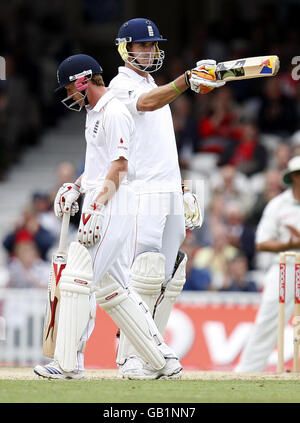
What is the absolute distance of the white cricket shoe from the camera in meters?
7.48

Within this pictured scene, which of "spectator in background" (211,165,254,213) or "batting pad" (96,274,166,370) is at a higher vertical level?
"spectator in background" (211,165,254,213)

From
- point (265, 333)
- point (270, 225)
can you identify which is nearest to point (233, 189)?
point (270, 225)

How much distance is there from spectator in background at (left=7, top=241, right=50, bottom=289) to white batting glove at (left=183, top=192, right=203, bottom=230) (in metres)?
5.15

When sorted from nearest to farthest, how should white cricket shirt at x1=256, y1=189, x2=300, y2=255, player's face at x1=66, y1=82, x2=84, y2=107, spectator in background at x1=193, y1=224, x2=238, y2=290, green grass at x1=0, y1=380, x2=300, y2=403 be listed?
green grass at x1=0, y1=380, x2=300, y2=403, player's face at x1=66, y1=82, x2=84, y2=107, white cricket shirt at x1=256, y1=189, x2=300, y2=255, spectator in background at x1=193, y1=224, x2=238, y2=290

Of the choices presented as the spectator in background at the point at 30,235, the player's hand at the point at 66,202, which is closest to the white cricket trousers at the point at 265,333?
the player's hand at the point at 66,202

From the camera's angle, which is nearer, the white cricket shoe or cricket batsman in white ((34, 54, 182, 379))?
cricket batsman in white ((34, 54, 182, 379))

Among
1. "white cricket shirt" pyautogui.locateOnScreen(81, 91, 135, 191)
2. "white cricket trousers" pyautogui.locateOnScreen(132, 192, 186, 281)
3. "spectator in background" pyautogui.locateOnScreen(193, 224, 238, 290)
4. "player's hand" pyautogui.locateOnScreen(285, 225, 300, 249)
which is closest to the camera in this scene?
"white cricket shirt" pyautogui.locateOnScreen(81, 91, 135, 191)

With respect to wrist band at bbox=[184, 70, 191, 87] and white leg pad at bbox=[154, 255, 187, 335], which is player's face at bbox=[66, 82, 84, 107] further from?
white leg pad at bbox=[154, 255, 187, 335]

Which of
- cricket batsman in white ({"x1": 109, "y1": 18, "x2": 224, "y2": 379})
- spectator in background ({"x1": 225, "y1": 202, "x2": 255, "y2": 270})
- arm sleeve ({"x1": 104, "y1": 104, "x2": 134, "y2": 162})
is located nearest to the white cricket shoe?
cricket batsman in white ({"x1": 109, "y1": 18, "x2": 224, "y2": 379})

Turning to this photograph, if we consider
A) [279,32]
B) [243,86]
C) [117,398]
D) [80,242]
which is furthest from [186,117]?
[117,398]

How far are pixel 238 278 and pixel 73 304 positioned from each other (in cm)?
552

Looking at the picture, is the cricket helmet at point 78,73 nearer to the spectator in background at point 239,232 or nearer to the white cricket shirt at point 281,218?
the white cricket shirt at point 281,218

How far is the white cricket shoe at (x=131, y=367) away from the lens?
24.5 ft

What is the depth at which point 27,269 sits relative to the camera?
13.2 meters
